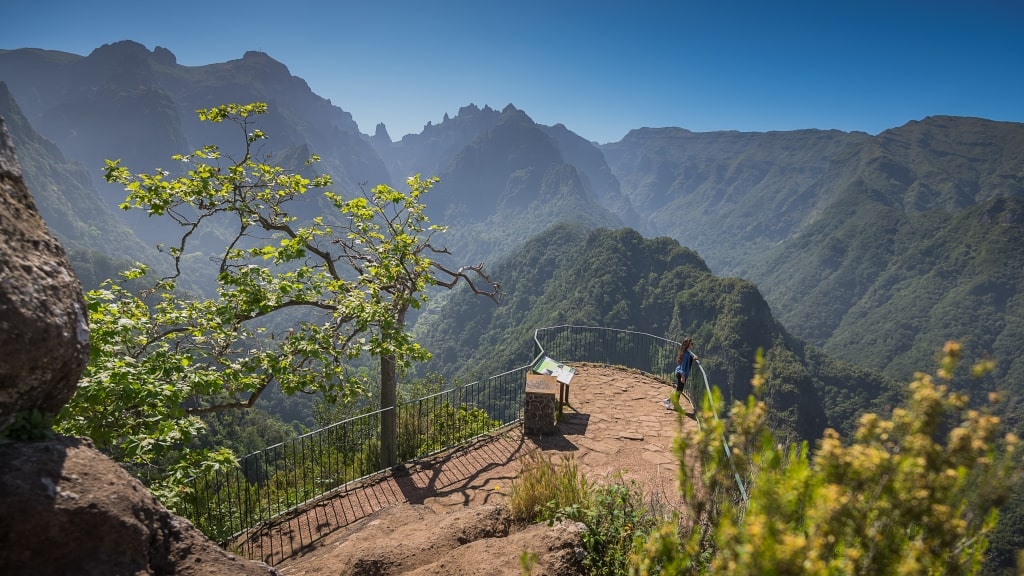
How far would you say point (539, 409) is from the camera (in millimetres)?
9305

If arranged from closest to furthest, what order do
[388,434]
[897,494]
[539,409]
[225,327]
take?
[897,494]
[225,327]
[388,434]
[539,409]

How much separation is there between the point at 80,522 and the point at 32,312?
1.17 metres

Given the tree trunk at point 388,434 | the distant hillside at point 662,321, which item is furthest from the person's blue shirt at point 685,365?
the distant hillside at point 662,321

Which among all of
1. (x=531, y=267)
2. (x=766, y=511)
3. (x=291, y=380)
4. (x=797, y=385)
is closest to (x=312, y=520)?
(x=291, y=380)

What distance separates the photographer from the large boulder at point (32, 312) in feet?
8.64

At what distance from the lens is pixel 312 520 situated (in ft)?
23.1

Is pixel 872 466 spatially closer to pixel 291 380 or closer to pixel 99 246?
pixel 291 380

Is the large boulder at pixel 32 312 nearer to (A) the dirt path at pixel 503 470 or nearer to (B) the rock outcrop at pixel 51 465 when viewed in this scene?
(B) the rock outcrop at pixel 51 465

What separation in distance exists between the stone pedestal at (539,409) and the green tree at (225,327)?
7.73ft

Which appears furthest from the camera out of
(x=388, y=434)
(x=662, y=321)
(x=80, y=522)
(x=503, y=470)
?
(x=662, y=321)

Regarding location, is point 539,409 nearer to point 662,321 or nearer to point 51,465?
point 51,465

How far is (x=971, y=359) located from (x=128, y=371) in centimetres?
12864

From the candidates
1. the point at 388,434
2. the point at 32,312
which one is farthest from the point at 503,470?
the point at 32,312

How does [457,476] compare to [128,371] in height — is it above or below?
below
